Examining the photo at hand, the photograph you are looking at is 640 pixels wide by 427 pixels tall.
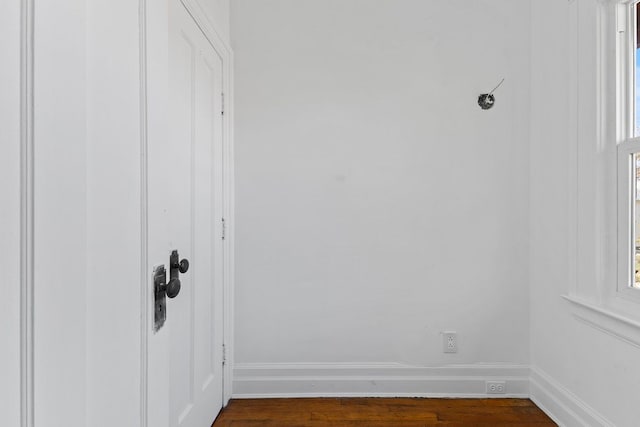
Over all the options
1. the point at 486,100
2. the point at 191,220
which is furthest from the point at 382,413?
the point at 486,100

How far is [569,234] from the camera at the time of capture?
187cm

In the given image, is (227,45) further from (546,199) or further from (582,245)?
(582,245)

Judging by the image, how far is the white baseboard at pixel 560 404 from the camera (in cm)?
171

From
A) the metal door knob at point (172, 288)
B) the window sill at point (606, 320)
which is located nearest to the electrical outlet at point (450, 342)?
the window sill at point (606, 320)

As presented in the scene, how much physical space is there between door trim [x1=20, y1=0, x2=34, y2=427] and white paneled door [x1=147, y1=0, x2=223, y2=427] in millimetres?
408

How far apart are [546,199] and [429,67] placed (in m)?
1.07

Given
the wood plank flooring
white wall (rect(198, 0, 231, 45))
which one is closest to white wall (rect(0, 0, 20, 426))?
white wall (rect(198, 0, 231, 45))

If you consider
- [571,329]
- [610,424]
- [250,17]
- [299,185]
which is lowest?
[610,424]

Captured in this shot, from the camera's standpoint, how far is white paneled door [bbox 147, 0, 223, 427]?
1.31 meters

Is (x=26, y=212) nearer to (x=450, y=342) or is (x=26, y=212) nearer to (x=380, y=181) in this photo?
(x=380, y=181)

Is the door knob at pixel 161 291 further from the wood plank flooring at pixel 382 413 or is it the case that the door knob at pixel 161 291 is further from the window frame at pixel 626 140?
the window frame at pixel 626 140

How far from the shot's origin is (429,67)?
220cm

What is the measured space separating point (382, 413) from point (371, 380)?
212 mm

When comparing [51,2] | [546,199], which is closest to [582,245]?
[546,199]
